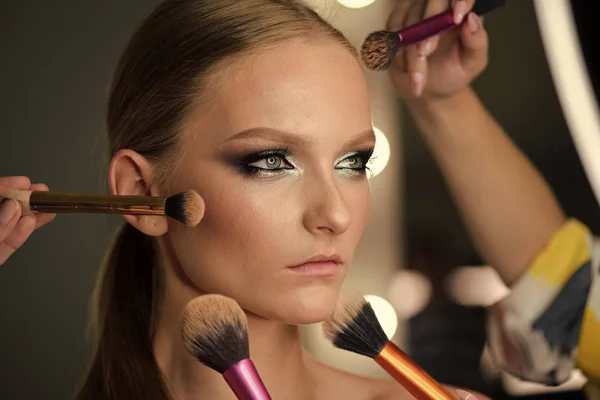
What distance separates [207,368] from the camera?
55cm

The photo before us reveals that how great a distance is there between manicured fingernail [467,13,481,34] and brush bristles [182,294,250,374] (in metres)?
0.32

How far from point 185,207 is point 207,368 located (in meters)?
0.13

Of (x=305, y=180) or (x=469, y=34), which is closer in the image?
(x=305, y=180)

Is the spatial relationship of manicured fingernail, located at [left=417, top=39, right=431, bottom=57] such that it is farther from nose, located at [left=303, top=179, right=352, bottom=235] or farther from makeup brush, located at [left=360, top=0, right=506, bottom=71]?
nose, located at [left=303, top=179, right=352, bottom=235]

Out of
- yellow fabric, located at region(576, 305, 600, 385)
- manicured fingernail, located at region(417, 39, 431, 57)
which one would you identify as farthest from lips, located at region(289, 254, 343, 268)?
yellow fabric, located at region(576, 305, 600, 385)

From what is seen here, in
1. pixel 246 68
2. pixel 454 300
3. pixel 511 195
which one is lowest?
pixel 454 300

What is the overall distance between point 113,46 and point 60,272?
17 cm

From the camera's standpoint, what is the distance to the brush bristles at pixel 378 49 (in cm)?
60

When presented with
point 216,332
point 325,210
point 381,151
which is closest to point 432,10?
point 381,151

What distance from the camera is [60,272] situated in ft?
1.86

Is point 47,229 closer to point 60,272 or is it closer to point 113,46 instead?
point 60,272

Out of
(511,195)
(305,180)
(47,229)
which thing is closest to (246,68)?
(305,180)

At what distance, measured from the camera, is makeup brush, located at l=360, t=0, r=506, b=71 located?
598mm

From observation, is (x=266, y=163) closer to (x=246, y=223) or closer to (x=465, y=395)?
(x=246, y=223)
